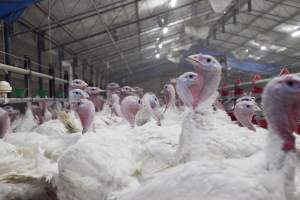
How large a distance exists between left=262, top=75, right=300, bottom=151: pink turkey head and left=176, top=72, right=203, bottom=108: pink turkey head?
4.24ft

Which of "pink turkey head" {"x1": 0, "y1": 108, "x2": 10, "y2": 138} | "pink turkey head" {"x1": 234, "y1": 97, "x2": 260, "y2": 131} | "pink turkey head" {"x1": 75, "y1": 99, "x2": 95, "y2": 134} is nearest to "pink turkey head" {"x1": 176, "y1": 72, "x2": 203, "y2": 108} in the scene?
"pink turkey head" {"x1": 75, "y1": 99, "x2": 95, "y2": 134}

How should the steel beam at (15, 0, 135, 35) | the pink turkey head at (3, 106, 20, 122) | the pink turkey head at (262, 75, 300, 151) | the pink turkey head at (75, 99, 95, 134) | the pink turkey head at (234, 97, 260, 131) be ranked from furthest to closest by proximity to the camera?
the steel beam at (15, 0, 135, 35) < the pink turkey head at (3, 106, 20, 122) < the pink turkey head at (234, 97, 260, 131) < the pink turkey head at (75, 99, 95, 134) < the pink turkey head at (262, 75, 300, 151)

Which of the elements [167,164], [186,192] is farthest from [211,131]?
[186,192]

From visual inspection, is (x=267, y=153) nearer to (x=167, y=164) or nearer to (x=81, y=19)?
(x=167, y=164)

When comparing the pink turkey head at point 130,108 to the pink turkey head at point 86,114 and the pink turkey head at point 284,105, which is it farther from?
the pink turkey head at point 284,105

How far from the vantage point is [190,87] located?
3.63 m

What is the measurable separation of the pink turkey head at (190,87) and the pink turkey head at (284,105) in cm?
129

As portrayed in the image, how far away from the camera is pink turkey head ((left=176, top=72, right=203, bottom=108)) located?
3512mm

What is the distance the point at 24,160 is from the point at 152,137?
124 cm

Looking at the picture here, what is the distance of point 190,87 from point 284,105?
5.11ft

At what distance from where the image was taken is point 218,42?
2272 centimetres

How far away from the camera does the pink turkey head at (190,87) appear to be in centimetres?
351

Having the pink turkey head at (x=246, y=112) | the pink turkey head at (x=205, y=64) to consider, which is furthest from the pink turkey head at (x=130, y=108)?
the pink turkey head at (x=205, y=64)

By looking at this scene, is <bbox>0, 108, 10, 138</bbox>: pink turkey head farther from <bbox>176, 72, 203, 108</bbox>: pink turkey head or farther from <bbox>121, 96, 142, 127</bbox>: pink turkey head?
<bbox>176, 72, 203, 108</bbox>: pink turkey head
